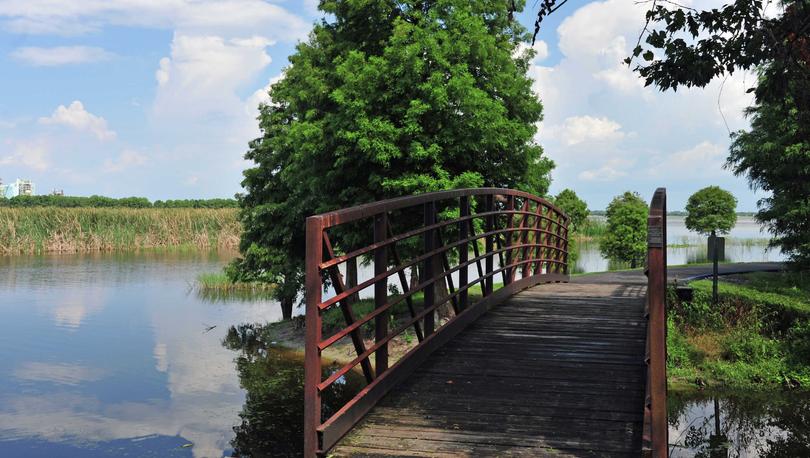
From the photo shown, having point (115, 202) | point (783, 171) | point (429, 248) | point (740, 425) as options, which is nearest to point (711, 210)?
point (783, 171)

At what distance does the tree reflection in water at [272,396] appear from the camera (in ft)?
34.9

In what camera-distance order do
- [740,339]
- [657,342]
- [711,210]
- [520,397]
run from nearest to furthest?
[657,342], [520,397], [740,339], [711,210]

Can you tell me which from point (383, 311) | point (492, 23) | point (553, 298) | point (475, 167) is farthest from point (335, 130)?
point (383, 311)

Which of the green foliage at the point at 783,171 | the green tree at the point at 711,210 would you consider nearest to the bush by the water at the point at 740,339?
the green foliage at the point at 783,171

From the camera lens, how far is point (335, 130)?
1413 cm

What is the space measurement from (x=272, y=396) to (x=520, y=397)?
893 cm

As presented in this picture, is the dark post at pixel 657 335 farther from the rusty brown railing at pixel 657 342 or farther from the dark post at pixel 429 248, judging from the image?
the dark post at pixel 429 248

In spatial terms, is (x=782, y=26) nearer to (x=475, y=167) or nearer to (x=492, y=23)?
(x=475, y=167)

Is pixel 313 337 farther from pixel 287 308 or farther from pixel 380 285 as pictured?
pixel 287 308

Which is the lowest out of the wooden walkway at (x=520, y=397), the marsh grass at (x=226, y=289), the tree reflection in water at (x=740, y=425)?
the tree reflection in water at (x=740, y=425)

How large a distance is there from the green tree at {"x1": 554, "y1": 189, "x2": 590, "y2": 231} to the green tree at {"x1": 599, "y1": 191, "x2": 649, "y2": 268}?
562 centimetres

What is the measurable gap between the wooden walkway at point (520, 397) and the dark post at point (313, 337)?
0.19 meters

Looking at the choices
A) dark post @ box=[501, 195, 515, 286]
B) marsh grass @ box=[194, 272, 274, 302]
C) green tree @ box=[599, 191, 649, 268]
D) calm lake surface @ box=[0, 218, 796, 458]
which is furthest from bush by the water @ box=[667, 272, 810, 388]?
green tree @ box=[599, 191, 649, 268]

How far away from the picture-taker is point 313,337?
171 inches
